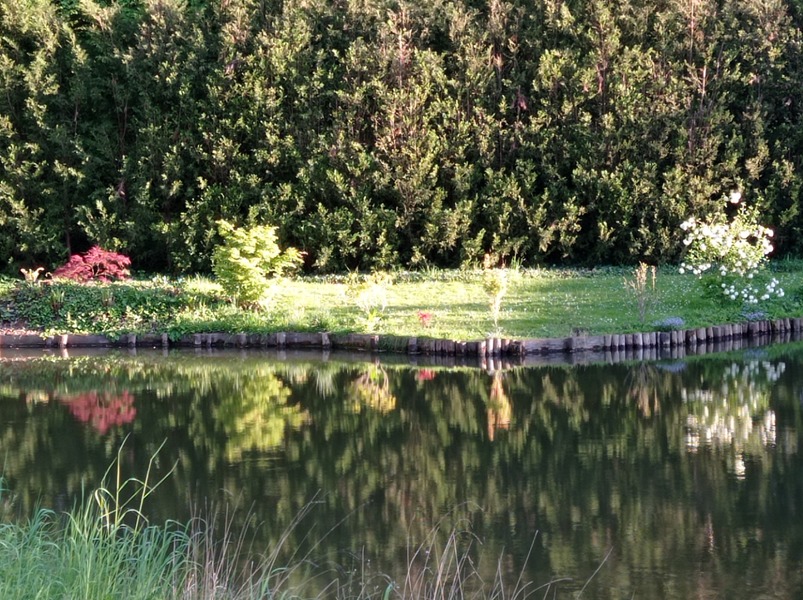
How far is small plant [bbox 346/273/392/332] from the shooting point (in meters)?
14.5

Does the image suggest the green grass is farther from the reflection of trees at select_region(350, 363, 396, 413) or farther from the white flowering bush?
the reflection of trees at select_region(350, 363, 396, 413)

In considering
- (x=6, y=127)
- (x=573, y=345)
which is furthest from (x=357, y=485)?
(x=6, y=127)

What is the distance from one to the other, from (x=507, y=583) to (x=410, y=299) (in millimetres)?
10333

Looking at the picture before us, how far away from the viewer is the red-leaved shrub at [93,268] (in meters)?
17.1

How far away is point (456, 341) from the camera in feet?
44.1

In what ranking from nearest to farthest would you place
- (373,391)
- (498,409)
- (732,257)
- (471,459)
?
(471,459) → (498,409) → (373,391) → (732,257)

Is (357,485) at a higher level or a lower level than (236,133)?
lower

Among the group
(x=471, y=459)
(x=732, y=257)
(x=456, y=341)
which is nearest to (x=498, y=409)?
(x=471, y=459)

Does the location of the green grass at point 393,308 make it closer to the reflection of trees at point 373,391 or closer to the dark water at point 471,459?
the dark water at point 471,459

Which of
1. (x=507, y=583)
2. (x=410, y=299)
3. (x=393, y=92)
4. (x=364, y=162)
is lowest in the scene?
(x=507, y=583)

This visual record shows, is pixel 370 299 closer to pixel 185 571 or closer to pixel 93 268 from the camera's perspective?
pixel 93 268

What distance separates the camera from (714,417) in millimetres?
9797

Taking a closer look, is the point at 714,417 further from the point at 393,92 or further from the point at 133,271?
the point at 133,271

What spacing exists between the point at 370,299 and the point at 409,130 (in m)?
5.34
